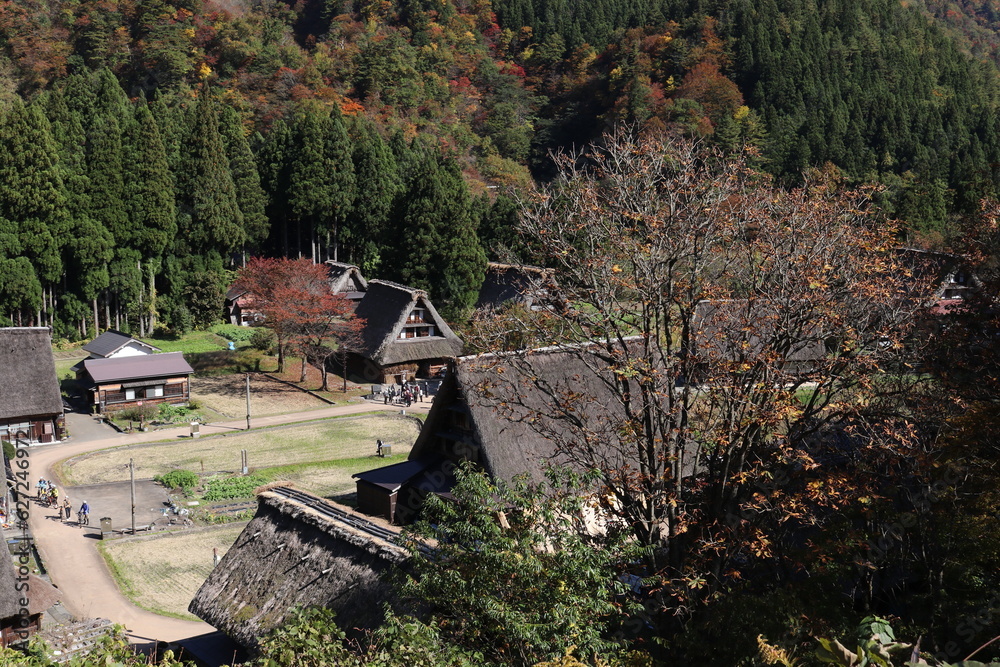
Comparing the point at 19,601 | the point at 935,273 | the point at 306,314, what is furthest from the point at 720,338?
the point at 306,314

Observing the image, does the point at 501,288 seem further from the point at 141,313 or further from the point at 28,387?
the point at 28,387

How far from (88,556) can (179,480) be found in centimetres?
440

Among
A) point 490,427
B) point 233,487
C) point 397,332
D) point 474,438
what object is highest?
point 490,427

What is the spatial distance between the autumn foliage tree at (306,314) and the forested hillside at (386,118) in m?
4.78

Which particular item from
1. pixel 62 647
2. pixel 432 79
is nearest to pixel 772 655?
pixel 62 647

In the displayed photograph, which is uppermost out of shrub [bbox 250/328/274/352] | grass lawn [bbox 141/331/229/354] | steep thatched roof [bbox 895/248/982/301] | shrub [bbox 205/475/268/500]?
steep thatched roof [bbox 895/248/982/301]

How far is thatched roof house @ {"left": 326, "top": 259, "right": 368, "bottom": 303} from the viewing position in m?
41.7

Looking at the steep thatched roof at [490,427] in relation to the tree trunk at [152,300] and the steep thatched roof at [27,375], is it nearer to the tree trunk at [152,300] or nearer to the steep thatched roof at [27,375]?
the steep thatched roof at [27,375]

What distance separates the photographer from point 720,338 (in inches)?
433

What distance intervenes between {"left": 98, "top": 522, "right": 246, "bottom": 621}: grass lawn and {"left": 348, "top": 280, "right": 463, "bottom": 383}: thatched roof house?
44.4 ft

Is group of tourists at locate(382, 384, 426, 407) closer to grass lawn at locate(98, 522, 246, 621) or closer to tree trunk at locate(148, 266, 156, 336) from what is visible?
grass lawn at locate(98, 522, 246, 621)

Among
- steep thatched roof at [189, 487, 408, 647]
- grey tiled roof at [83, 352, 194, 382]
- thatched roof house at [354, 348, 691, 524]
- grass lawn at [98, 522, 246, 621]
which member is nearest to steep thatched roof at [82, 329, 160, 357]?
grey tiled roof at [83, 352, 194, 382]

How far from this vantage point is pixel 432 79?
70875 mm

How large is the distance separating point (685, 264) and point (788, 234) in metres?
1.29
